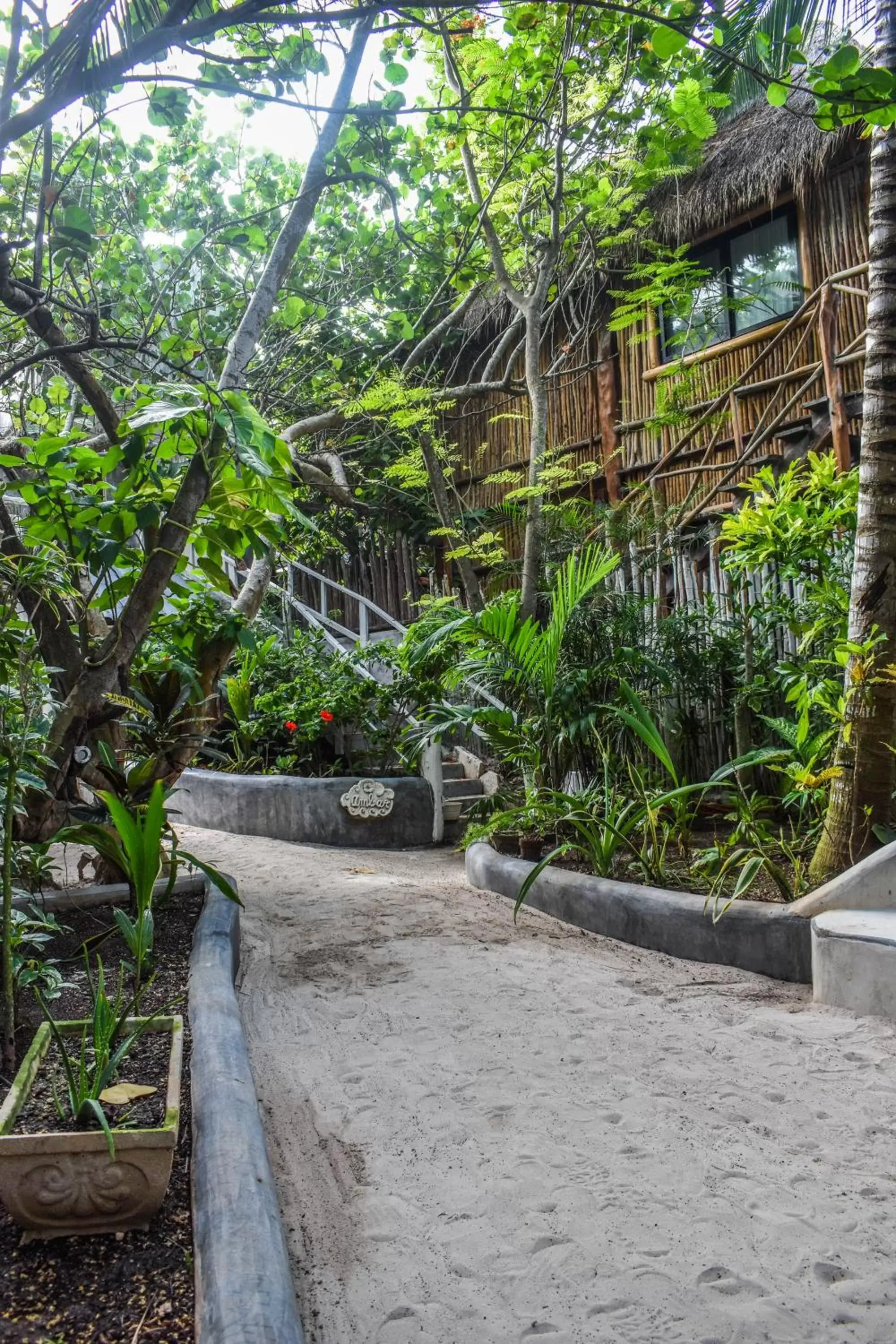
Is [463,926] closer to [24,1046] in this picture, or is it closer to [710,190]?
[24,1046]

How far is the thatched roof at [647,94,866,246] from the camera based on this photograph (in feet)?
27.7

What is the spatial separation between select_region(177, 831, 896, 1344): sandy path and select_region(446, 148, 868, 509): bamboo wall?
5018 millimetres

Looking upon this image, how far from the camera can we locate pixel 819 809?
4949 millimetres

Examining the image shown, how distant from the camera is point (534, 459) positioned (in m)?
7.60

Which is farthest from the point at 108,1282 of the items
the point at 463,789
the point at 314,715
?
the point at 463,789

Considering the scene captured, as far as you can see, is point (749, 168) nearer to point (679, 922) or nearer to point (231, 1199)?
point (679, 922)

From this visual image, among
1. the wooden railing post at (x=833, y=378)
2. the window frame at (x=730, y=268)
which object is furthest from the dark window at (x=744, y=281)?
the wooden railing post at (x=833, y=378)

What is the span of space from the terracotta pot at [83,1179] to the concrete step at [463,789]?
624 centimetres

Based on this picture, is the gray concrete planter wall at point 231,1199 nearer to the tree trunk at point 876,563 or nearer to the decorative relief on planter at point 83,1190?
the decorative relief on planter at point 83,1190

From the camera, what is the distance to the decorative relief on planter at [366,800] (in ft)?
24.6

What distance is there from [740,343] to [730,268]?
3.09 ft

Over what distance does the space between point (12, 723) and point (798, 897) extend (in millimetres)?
3191

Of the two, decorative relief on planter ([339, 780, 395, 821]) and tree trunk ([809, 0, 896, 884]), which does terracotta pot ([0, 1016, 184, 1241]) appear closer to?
tree trunk ([809, 0, 896, 884])

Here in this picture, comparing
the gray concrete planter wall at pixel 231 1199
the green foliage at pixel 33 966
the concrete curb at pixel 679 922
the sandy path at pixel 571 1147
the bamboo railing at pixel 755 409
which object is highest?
the bamboo railing at pixel 755 409
